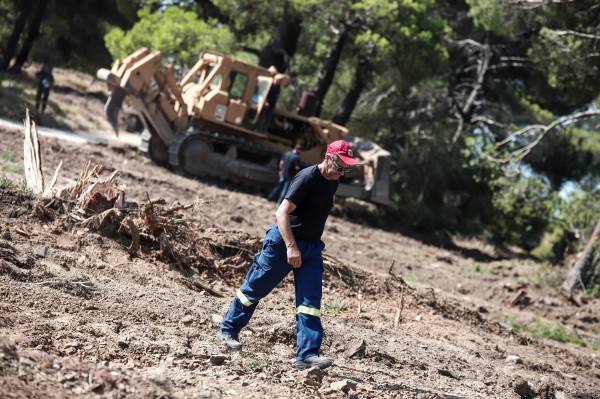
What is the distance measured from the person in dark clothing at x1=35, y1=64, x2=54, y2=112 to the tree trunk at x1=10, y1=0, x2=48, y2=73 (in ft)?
24.2

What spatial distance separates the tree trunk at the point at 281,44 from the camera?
22547 mm

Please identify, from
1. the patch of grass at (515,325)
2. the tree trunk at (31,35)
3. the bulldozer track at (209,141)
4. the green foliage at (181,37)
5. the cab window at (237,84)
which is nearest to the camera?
the patch of grass at (515,325)

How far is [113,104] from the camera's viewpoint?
16.2 m

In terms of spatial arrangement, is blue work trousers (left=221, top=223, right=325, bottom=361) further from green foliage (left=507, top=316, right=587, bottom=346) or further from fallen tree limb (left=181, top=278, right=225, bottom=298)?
green foliage (left=507, top=316, right=587, bottom=346)

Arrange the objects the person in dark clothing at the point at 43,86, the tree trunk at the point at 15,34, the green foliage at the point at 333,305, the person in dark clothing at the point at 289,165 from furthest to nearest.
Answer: the tree trunk at the point at 15,34 → the person in dark clothing at the point at 43,86 → the person in dark clothing at the point at 289,165 → the green foliage at the point at 333,305

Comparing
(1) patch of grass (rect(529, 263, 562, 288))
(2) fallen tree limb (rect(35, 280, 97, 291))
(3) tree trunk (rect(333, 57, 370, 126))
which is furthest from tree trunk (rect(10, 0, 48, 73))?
(2) fallen tree limb (rect(35, 280, 97, 291))

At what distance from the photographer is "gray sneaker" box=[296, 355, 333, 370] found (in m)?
5.59

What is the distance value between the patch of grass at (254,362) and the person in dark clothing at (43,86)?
→ 1729 cm

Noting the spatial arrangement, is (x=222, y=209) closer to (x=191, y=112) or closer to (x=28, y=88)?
(x=191, y=112)

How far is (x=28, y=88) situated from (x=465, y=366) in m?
21.7

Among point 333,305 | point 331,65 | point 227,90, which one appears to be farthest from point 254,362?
point 331,65

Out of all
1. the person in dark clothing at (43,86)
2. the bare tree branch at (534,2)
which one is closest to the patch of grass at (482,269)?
the bare tree branch at (534,2)

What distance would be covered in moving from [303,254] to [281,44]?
17.8 m

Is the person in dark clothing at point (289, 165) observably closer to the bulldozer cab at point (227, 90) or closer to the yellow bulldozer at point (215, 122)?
the yellow bulldozer at point (215, 122)
